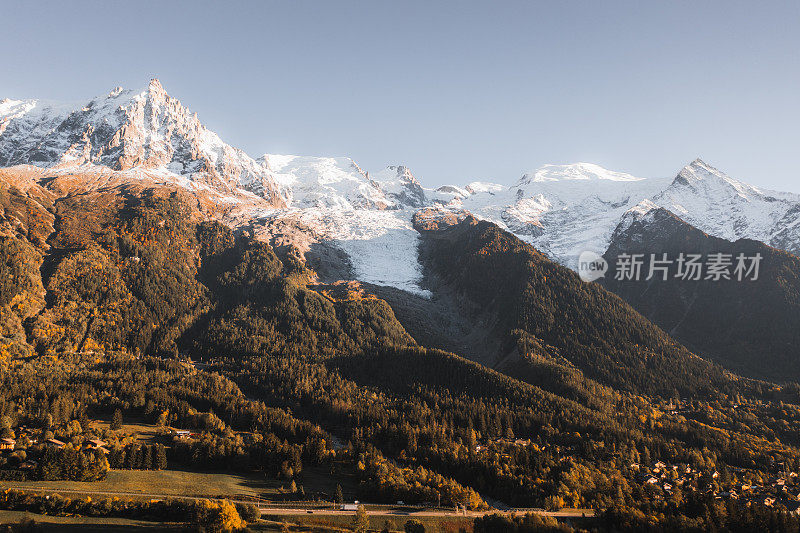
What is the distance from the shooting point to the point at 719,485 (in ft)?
511

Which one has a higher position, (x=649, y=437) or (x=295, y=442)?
(x=649, y=437)

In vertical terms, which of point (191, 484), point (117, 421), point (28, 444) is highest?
point (28, 444)

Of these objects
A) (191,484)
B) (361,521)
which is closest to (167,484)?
(191,484)

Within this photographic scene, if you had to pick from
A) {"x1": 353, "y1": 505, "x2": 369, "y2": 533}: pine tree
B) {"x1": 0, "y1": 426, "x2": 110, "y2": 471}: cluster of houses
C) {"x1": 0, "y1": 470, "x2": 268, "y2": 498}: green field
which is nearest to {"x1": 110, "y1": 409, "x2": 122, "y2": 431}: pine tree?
{"x1": 0, "y1": 426, "x2": 110, "y2": 471}: cluster of houses

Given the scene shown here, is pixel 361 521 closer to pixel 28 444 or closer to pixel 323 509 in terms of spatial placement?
pixel 323 509

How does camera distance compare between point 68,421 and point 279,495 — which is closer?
point 279,495

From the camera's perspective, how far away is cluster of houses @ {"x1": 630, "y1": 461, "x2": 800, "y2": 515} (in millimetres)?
148000

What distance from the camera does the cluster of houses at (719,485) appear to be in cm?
14800

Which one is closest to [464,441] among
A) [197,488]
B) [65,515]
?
[197,488]

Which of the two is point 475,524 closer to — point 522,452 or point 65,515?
point 522,452

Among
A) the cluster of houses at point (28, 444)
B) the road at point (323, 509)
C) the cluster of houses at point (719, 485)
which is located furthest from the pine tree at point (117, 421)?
the cluster of houses at point (719, 485)

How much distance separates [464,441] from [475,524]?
67366mm

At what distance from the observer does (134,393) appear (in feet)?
655

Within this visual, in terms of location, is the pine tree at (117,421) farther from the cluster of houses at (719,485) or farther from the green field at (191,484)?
the cluster of houses at (719,485)
